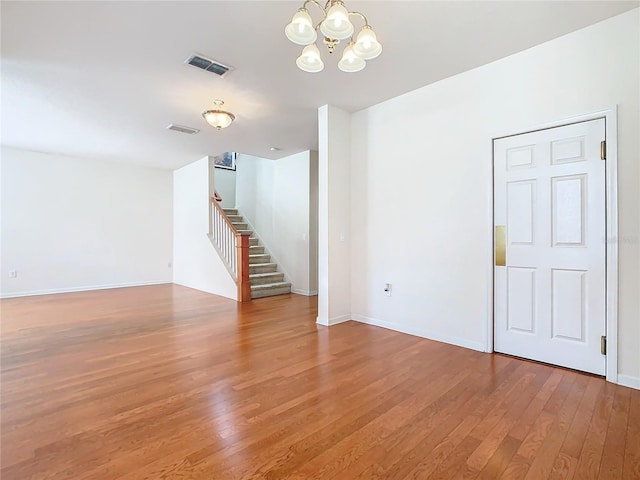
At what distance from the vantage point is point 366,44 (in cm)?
209

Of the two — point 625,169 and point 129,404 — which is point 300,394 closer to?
point 129,404

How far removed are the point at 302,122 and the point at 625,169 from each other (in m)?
3.63

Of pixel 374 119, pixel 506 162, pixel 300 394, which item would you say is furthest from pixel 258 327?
pixel 506 162

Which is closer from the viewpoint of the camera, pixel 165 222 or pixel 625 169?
pixel 625 169

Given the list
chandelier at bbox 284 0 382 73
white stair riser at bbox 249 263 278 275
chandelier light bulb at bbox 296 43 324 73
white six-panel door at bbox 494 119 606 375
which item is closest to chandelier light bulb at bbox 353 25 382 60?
chandelier at bbox 284 0 382 73

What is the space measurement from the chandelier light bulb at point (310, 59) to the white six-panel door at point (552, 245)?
1934 mm

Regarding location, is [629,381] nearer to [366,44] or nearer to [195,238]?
[366,44]

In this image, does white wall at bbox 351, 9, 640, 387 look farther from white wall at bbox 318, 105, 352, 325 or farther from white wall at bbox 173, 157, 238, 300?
white wall at bbox 173, 157, 238, 300

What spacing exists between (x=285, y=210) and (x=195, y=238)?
2.19m

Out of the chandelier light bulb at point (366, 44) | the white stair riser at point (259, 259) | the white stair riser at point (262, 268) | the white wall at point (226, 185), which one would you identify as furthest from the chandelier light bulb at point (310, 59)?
the white wall at point (226, 185)

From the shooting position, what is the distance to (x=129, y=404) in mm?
2162

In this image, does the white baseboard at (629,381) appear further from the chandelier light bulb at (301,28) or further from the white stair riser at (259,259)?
the white stair riser at (259,259)

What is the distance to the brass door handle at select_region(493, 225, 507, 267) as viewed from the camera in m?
3.01

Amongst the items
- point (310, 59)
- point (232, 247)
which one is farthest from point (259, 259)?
point (310, 59)
